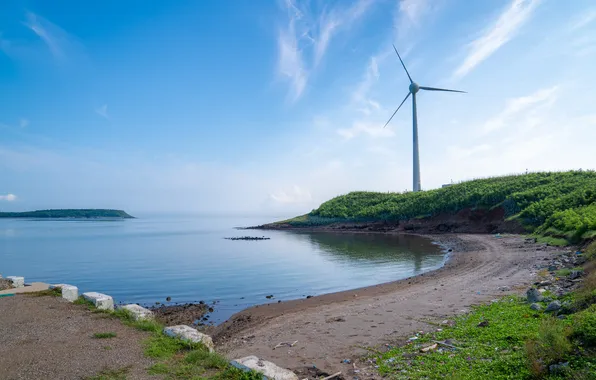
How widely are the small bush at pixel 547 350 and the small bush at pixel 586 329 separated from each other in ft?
0.50

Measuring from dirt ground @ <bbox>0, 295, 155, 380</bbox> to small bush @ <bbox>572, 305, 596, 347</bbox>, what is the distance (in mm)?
7493

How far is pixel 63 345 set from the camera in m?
8.03

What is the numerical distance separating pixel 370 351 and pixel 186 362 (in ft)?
13.6

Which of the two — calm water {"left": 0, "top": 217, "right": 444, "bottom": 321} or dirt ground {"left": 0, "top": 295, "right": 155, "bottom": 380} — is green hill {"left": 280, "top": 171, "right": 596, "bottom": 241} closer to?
calm water {"left": 0, "top": 217, "right": 444, "bottom": 321}

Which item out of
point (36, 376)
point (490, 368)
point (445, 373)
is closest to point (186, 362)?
point (36, 376)

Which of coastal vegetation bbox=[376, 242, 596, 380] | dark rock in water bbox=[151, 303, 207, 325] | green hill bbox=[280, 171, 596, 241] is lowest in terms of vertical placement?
dark rock in water bbox=[151, 303, 207, 325]

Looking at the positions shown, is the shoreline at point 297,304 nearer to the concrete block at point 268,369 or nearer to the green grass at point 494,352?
the concrete block at point 268,369

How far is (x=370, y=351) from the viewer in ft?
27.5

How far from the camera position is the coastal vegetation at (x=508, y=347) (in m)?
5.65

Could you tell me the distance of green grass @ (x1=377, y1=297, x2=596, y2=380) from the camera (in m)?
5.75

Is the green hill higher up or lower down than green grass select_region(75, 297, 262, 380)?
higher up

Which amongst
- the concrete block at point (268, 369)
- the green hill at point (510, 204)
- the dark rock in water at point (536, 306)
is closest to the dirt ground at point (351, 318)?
the concrete block at point (268, 369)

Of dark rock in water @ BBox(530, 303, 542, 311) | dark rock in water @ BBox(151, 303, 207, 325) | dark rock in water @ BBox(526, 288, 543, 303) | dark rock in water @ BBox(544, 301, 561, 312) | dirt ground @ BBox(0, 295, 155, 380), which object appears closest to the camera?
dirt ground @ BBox(0, 295, 155, 380)

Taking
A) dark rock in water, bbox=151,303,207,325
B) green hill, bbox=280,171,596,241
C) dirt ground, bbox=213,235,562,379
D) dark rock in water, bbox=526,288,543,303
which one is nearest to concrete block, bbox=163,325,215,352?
dirt ground, bbox=213,235,562,379
